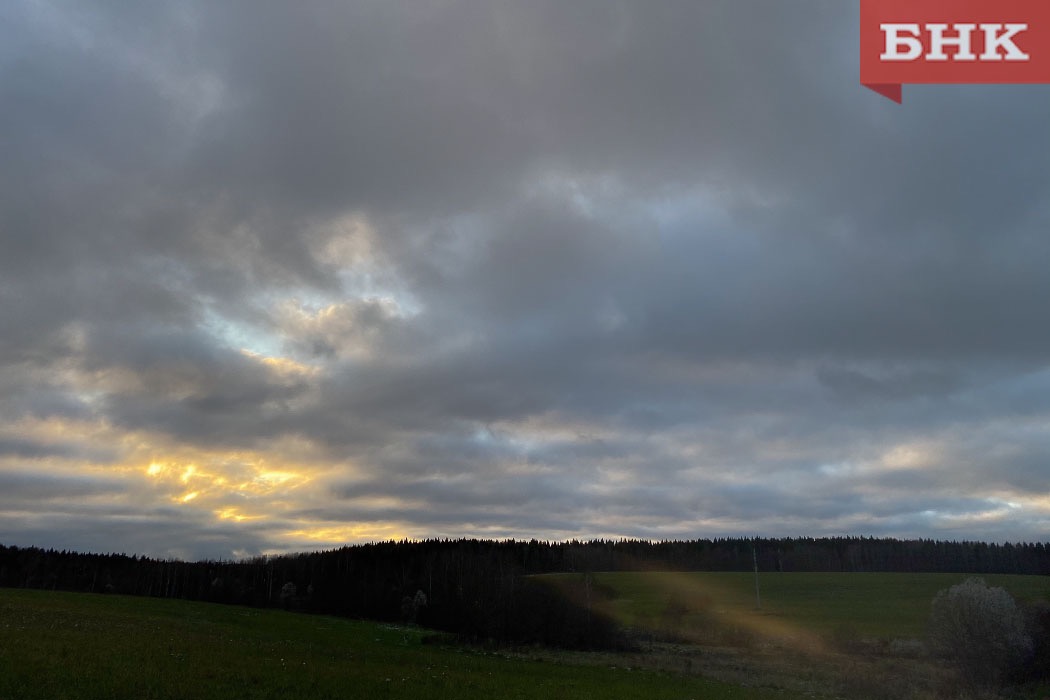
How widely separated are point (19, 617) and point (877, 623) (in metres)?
92.9

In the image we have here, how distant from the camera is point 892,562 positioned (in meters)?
181

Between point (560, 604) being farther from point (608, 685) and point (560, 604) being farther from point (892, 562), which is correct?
point (892, 562)

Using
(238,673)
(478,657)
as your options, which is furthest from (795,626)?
(238,673)

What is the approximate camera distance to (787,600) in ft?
391

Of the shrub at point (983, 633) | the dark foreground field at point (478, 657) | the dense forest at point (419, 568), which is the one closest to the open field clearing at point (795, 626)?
the dark foreground field at point (478, 657)

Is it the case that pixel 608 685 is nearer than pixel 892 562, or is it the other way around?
pixel 608 685

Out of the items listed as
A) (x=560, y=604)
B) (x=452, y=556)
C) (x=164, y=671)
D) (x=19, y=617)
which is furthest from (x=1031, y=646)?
(x=452, y=556)

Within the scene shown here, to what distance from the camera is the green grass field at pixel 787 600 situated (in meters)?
93.1

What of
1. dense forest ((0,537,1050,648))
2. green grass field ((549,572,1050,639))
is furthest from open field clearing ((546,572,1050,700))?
dense forest ((0,537,1050,648))

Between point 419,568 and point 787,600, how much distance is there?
259ft

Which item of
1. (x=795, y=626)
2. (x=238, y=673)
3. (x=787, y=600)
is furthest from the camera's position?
(x=787, y=600)

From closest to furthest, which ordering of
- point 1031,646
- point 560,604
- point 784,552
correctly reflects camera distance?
point 1031,646 < point 560,604 < point 784,552

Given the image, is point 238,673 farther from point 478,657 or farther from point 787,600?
point 787,600

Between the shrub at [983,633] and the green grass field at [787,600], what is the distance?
91.1 feet
